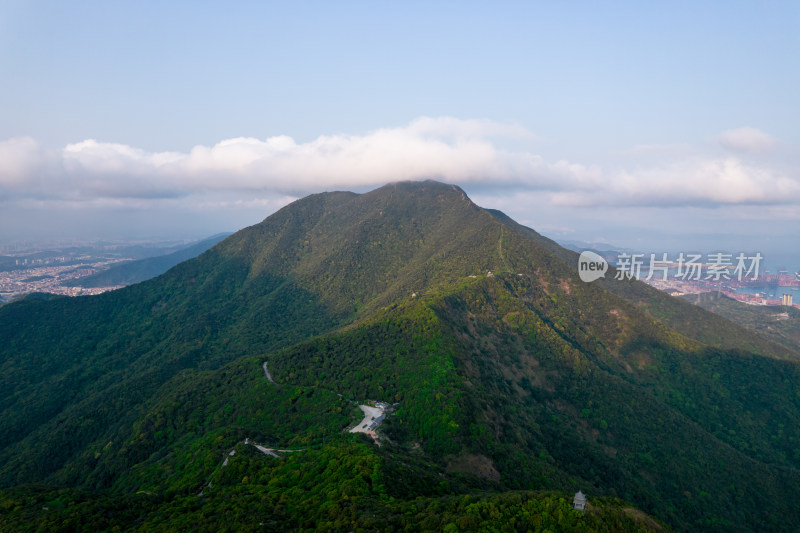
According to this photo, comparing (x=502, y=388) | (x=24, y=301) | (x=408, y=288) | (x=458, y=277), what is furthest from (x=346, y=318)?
(x=24, y=301)

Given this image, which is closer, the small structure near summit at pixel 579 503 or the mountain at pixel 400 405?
the small structure near summit at pixel 579 503

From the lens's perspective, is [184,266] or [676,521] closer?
[676,521]

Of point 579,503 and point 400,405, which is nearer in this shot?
point 579,503

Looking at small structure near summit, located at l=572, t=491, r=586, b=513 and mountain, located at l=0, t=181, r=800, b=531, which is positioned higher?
small structure near summit, located at l=572, t=491, r=586, b=513

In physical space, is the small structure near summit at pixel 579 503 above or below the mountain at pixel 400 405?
above

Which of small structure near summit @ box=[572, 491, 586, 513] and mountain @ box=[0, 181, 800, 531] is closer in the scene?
small structure near summit @ box=[572, 491, 586, 513]

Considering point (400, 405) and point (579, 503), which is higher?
point (579, 503)

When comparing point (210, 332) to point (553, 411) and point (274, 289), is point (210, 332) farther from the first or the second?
point (553, 411)

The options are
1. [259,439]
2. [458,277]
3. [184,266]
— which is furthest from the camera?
[184,266]
